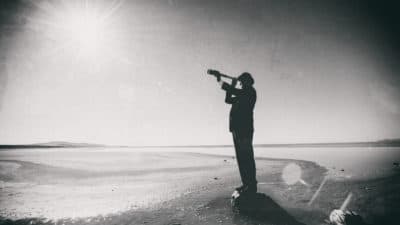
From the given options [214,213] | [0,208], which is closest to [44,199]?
[0,208]

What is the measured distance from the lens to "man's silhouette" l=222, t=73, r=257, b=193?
25.1 feet

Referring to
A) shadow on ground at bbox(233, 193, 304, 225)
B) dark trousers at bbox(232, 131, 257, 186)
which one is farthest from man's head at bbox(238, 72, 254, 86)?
shadow on ground at bbox(233, 193, 304, 225)

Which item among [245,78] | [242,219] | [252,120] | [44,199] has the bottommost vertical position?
[44,199]

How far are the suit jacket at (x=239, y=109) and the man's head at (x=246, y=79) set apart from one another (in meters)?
0.18

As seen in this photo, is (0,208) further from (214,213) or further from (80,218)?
(214,213)

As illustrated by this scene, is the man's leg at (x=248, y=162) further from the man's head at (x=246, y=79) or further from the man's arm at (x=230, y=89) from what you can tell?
the man's head at (x=246, y=79)

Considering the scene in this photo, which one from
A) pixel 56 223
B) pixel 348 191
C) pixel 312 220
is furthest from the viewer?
pixel 348 191

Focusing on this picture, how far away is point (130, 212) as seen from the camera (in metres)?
7.45

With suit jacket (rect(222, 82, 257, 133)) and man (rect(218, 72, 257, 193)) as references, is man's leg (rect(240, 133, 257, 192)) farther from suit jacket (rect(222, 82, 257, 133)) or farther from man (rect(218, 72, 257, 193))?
suit jacket (rect(222, 82, 257, 133))

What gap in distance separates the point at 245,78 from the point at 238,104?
0.95m

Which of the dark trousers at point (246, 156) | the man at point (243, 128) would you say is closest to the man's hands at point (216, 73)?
the man at point (243, 128)

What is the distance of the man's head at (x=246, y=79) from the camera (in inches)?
312

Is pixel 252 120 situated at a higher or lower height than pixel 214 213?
higher

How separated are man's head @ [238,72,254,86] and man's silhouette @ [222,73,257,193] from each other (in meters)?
0.16
